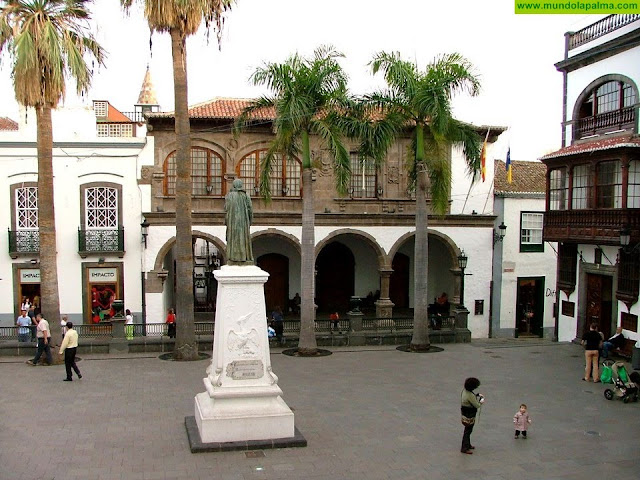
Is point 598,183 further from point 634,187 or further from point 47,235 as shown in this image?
point 47,235

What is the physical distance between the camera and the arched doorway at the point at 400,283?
30.1 meters

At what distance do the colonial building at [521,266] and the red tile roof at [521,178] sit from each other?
41mm

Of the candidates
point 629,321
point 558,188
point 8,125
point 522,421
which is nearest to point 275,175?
point 558,188

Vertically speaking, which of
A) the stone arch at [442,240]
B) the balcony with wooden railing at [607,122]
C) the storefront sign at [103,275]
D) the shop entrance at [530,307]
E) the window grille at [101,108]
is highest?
the window grille at [101,108]

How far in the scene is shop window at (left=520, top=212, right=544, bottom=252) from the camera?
27922mm

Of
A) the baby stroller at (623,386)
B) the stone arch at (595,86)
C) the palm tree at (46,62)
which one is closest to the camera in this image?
the baby stroller at (623,386)

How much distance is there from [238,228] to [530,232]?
1949 cm

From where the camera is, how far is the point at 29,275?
24688 millimetres

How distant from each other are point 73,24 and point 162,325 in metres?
9.42

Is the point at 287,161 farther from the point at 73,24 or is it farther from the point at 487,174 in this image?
the point at 73,24

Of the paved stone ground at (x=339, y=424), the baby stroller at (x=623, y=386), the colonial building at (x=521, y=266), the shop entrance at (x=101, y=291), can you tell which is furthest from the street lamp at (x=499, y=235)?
the shop entrance at (x=101, y=291)

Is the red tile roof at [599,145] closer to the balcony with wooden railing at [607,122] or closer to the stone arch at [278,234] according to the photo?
the balcony with wooden railing at [607,122]

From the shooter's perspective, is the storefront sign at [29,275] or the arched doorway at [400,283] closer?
the storefront sign at [29,275]

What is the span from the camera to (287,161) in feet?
85.4
